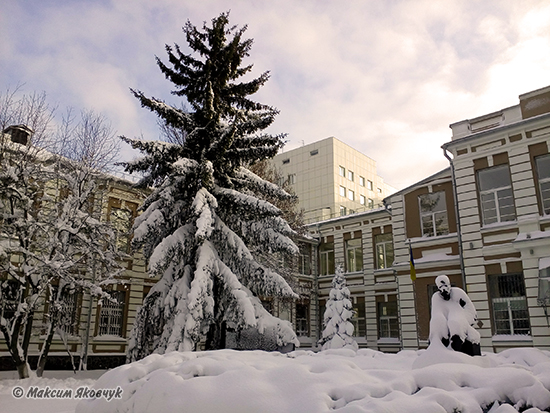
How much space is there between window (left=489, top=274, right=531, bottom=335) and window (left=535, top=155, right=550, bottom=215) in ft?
9.05

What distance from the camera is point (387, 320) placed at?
27.1 metres

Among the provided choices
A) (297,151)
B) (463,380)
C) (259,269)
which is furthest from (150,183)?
(297,151)

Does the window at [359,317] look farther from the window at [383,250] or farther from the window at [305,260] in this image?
the window at [305,260]

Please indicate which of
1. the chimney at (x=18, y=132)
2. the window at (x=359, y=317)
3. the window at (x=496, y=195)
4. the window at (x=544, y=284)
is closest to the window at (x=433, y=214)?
the window at (x=496, y=195)

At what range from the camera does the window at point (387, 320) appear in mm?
26609

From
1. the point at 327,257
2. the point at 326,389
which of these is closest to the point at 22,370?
the point at 326,389

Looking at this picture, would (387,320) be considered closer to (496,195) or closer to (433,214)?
(433,214)

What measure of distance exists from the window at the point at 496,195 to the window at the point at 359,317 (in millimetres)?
13528

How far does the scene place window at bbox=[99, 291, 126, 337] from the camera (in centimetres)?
2169

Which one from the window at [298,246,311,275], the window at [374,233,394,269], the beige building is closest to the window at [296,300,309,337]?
the window at [298,246,311,275]

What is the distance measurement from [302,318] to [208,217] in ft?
67.1

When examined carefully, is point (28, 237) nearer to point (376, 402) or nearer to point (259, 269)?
point (259, 269)

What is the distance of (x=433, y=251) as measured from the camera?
18.6 meters

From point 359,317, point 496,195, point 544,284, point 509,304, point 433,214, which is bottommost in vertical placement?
point 359,317
